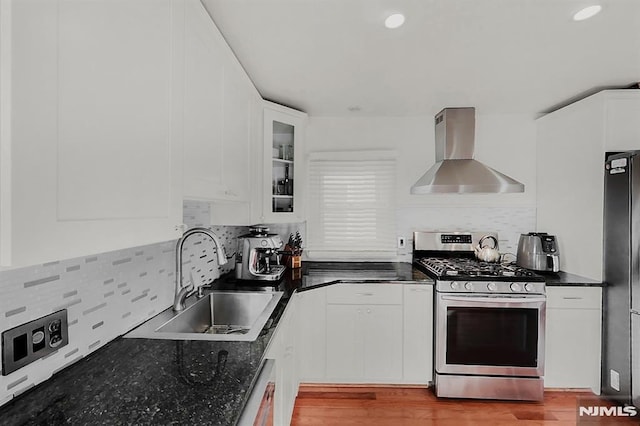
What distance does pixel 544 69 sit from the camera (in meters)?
2.11

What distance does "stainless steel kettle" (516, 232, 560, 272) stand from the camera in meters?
2.67

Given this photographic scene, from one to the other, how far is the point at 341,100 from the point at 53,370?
2422 mm

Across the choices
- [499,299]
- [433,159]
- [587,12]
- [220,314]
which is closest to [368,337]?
[499,299]

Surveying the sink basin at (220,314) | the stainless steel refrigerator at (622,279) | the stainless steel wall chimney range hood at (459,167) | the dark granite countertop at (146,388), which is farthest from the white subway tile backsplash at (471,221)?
the dark granite countertop at (146,388)

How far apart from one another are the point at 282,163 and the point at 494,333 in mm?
2081

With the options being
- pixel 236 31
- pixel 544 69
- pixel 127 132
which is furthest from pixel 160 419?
pixel 544 69

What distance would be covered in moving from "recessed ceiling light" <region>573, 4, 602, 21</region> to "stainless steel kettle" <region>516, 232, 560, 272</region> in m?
1.72

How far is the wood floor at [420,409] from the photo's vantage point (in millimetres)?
2188

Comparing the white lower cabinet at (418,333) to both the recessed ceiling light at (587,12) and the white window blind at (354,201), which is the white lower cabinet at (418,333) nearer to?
the white window blind at (354,201)

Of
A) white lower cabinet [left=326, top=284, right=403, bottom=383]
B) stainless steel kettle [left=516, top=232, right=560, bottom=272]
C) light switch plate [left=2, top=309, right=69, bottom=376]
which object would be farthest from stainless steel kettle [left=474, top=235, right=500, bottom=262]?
light switch plate [left=2, top=309, right=69, bottom=376]

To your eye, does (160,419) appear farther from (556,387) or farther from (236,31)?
(556,387)

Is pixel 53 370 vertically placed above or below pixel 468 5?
below

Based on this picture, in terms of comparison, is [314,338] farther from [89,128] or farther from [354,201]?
[89,128]

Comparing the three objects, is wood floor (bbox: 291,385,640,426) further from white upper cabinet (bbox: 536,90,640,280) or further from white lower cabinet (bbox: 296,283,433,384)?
white upper cabinet (bbox: 536,90,640,280)
